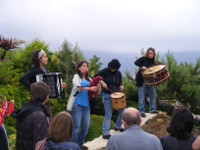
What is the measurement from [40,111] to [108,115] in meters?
3.62

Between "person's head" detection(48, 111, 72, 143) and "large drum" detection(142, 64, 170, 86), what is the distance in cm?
528

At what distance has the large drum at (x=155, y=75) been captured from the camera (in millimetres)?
8664

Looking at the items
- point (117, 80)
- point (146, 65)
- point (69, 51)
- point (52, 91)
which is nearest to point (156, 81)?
point (146, 65)

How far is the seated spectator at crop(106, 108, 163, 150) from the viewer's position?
371 centimetres

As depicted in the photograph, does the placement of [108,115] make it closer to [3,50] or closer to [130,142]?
[130,142]

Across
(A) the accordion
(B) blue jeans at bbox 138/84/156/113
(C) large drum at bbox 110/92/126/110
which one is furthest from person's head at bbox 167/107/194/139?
(B) blue jeans at bbox 138/84/156/113

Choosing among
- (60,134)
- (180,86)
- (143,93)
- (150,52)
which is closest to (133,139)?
(60,134)

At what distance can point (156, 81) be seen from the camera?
8.77 metres

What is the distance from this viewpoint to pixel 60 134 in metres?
3.61

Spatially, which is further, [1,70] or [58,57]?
[58,57]

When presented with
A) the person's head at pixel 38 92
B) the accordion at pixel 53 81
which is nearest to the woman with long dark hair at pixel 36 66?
the accordion at pixel 53 81

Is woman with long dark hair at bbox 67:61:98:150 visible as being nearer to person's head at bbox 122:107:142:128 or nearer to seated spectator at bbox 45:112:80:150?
person's head at bbox 122:107:142:128

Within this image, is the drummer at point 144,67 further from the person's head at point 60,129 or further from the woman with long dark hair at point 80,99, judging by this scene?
the person's head at point 60,129

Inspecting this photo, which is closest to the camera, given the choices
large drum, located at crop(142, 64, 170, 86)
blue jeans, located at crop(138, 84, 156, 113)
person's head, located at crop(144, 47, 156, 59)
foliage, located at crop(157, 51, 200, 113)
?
→ large drum, located at crop(142, 64, 170, 86)
